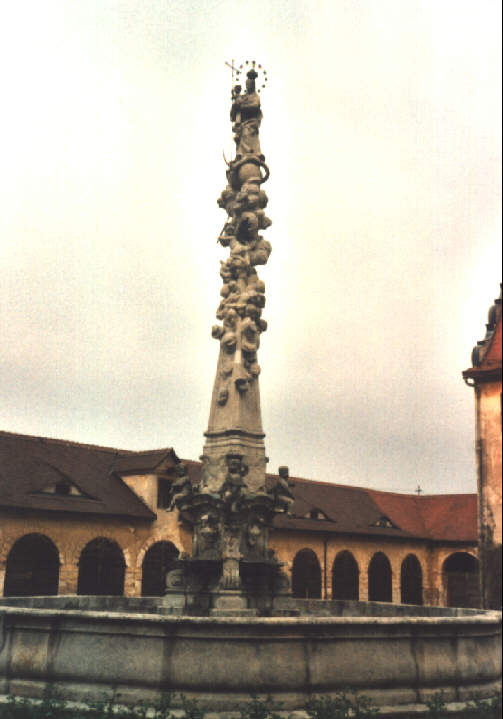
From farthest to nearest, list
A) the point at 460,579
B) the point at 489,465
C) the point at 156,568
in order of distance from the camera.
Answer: the point at 460,579 → the point at 156,568 → the point at 489,465

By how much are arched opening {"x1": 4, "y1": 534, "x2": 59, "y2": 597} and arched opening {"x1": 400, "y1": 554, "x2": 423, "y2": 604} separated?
2074 cm

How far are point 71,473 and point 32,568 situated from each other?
4807 millimetres

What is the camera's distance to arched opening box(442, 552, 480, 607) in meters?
41.3

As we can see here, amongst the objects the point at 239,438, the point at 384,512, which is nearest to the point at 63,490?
the point at 239,438

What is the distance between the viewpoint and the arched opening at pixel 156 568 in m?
30.3

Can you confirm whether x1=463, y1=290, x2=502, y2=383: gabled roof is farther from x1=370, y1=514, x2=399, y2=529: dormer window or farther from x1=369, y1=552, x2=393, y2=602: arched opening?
x1=370, y1=514, x2=399, y2=529: dormer window

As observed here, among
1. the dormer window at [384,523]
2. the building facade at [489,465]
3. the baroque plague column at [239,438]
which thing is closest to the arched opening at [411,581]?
the dormer window at [384,523]

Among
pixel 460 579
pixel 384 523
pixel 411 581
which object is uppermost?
pixel 384 523

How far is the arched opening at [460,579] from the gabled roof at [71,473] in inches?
700

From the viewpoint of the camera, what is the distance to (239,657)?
8.88 meters

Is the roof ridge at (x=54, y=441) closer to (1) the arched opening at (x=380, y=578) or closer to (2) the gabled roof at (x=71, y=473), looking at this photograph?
Result: (2) the gabled roof at (x=71, y=473)

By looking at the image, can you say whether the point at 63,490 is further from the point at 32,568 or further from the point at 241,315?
the point at 241,315

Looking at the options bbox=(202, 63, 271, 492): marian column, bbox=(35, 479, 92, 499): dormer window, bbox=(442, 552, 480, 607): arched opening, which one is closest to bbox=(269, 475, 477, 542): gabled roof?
bbox=(442, 552, 480, 607): arched opening

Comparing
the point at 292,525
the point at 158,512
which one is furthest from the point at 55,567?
the point at 292,525
